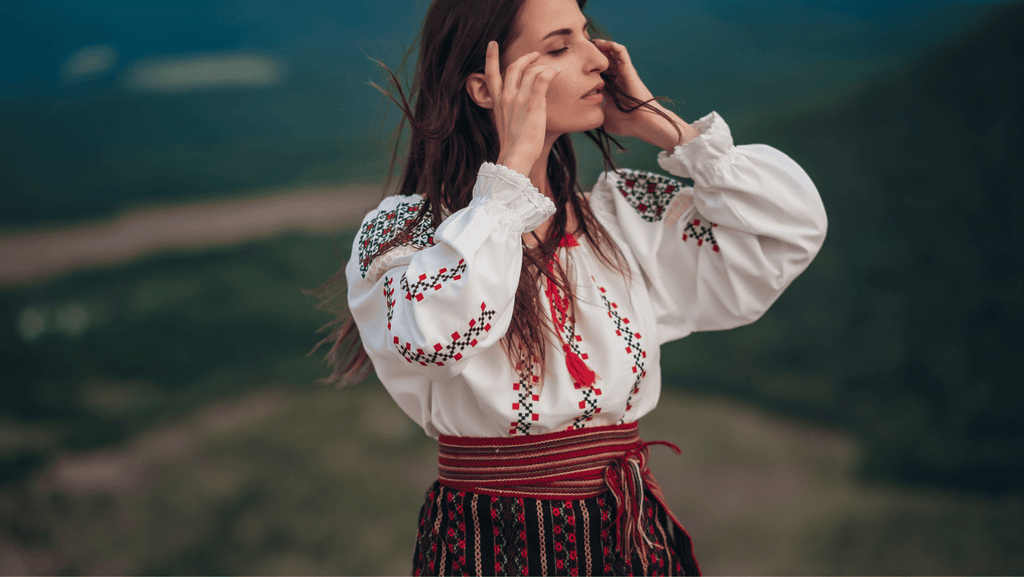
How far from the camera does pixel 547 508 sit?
1062mm

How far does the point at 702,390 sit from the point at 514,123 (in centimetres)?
202

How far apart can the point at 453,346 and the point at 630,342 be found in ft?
1.02

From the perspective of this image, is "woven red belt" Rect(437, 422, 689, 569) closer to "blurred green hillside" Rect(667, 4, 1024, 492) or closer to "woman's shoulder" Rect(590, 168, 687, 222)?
"woman's shoulder" Rect(590, 168, 687, 222)

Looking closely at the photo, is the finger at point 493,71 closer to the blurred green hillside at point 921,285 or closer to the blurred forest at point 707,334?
the blurred forest at point 707,334

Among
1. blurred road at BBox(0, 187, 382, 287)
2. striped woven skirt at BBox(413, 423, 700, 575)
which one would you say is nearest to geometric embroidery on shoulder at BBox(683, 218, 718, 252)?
striped woven skirt at BBox(413, 423, 700, 575)

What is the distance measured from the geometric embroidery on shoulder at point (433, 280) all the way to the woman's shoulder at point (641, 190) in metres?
0.41

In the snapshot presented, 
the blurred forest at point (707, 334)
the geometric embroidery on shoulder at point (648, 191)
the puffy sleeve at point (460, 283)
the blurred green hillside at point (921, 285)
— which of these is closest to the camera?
the puffy sleeve at point (460, 283)

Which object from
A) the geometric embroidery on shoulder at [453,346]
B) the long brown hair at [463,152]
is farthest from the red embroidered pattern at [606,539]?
the geometric embroidery on shoulder at [453,346]

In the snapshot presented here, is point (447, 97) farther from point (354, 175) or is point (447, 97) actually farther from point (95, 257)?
point (95, 257)

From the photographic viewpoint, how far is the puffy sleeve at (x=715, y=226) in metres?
1.11

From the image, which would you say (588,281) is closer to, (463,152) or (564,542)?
(463,152)

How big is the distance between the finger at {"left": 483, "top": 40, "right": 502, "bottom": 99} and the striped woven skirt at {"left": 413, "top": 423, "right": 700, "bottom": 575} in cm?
49

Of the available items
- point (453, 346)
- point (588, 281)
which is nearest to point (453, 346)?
point (453, 346)

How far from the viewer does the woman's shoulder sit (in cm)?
121
